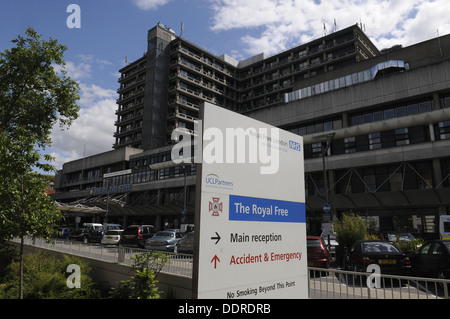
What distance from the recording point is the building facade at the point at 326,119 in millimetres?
30031

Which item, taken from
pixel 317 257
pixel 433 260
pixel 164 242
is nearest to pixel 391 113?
pixel 317 257

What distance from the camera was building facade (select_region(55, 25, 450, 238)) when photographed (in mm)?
30031

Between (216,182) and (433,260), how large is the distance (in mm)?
9365

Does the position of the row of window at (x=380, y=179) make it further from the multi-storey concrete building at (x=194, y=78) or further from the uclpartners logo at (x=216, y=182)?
the multi-storey concrete building at (x=194, y=78)

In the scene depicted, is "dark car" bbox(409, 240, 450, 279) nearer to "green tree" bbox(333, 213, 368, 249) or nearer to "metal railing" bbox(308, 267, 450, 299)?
"metal railing" bbox(308, 267, 450, 299)

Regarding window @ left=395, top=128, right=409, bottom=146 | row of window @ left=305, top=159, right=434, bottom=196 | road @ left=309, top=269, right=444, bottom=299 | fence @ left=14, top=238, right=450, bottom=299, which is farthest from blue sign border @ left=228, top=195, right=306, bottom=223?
window @ left=395, top=128, right=409, bottom=146

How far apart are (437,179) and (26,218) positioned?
31408mm

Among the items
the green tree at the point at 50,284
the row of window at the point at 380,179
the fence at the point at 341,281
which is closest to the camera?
the fence at the point at 341,281

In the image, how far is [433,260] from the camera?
10477mm

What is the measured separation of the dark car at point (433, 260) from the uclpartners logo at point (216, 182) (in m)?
8.55

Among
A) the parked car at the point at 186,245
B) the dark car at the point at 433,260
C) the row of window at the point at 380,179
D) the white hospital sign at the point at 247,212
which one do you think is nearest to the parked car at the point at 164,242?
the parked car at the point at 186,245

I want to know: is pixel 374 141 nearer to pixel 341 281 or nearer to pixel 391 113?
pixel 391 113

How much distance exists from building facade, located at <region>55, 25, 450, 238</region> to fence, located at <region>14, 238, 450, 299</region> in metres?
12.2

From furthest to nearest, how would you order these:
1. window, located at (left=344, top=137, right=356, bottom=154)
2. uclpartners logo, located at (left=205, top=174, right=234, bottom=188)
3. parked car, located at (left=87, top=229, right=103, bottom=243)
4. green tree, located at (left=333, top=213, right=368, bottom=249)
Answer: window, located at (left=344, top=137, right=356, bottom=154) → parked car, located at (left=87, top=229, right=103, bottom=243) → green tree, located at (left=333, top=213, right=368, bottom=249) → uclpartners logo, located at (left=205, top=174, right=234, bottom=188)
